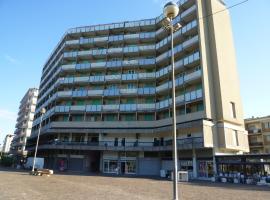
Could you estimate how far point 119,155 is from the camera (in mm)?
44719

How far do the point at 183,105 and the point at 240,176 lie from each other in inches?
546

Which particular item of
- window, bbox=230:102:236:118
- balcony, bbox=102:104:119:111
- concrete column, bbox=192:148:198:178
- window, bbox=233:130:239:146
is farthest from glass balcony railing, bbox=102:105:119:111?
window, bbox=233:130:239:146

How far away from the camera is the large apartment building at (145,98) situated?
3741 cm

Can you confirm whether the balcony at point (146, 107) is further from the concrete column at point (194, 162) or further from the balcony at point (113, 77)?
the concrete column at point (194, 162)

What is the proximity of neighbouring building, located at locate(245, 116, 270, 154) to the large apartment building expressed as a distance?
70.4 feet

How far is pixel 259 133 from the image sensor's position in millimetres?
59156

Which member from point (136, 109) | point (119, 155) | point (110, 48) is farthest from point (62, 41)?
point (119, 155)

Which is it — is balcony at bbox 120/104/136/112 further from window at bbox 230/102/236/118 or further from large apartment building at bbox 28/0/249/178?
window at bbox 230/102/236/118

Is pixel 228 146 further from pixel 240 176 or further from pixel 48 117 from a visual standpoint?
pixel 48 117

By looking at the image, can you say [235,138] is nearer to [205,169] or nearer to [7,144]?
[205,169]

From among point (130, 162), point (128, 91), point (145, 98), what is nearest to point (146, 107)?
point (145, 98)

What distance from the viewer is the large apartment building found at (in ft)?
123

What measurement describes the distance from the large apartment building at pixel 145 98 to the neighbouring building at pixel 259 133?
70.4 ft

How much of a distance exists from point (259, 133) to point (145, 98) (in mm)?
30523
